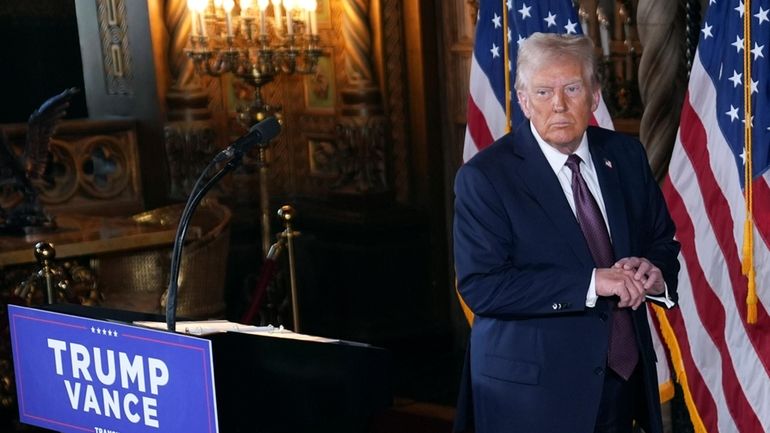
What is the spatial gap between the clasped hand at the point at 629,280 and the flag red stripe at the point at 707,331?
1.58 meters

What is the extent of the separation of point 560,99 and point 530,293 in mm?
Result: 481

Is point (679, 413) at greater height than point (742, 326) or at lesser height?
lesser

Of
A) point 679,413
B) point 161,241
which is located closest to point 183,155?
point 161,241

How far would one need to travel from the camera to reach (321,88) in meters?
8.26

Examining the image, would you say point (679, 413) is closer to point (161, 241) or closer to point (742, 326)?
point (742, 326)

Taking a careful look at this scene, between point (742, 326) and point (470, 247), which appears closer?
point (470, 247)

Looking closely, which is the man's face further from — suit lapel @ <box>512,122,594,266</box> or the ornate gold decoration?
the ornate gold decoration

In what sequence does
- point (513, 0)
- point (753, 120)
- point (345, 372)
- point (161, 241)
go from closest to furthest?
point (345, 372) < point (753, 120) < point (513, 0) < point (161, 241)

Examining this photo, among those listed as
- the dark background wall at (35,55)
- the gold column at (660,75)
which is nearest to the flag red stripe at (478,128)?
the gold column at (660,75)

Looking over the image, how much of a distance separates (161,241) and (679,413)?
2756 millimetres

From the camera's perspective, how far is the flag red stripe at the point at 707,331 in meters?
4.86

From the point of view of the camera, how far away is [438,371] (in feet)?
25.2

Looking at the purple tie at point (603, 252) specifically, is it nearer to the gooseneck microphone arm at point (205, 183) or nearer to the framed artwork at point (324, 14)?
the gooseneck microphone arm at point (205, 183)

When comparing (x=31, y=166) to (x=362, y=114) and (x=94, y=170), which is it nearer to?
(x=94, y=170)
